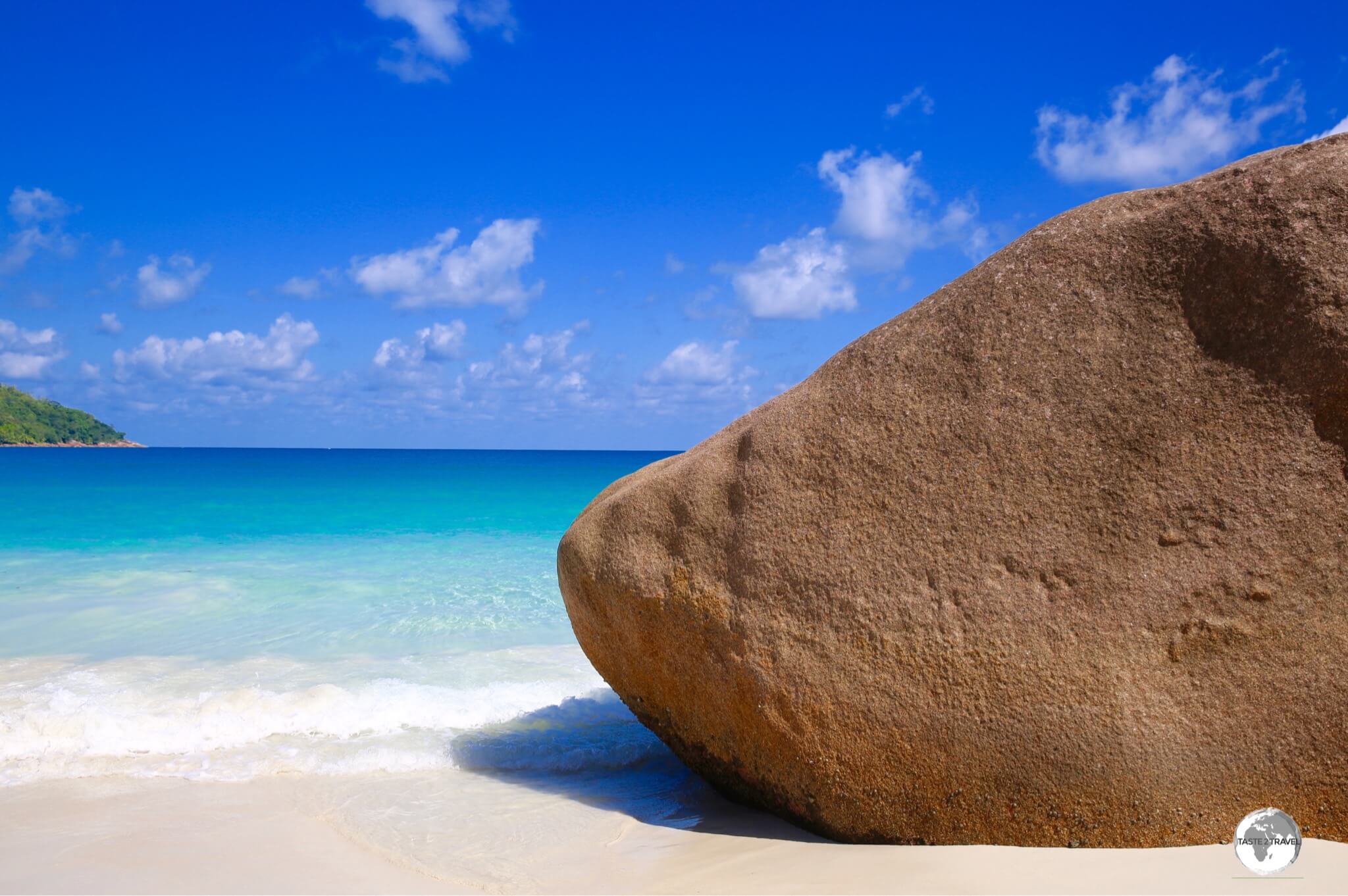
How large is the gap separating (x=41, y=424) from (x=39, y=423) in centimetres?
19

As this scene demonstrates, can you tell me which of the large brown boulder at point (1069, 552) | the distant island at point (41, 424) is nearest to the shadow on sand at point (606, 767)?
the large brown boulder at point (1069, 552)

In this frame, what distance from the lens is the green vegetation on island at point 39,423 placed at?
86.4 m

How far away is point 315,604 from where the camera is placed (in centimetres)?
896

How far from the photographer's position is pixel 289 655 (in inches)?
271

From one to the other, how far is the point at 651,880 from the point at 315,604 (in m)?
7.09

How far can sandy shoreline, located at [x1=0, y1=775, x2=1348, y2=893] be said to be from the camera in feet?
8.50

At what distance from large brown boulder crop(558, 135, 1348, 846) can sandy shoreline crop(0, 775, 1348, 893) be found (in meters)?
0.19

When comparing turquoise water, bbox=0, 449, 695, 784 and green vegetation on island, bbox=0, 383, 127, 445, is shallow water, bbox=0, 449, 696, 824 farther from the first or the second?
green vegetation on island, bbox=0, 383, 127, 445

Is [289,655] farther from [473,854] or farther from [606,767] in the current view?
[473,854]

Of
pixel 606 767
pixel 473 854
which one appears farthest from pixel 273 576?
pixel 473 854

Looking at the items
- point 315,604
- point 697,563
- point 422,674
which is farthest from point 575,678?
point 315,604

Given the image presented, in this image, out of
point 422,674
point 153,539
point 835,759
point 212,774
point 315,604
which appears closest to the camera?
point 835,759

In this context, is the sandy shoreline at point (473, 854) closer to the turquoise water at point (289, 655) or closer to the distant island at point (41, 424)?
the turquoise water at point (289, 655)

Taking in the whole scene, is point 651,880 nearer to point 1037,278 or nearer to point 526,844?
point 526,844
